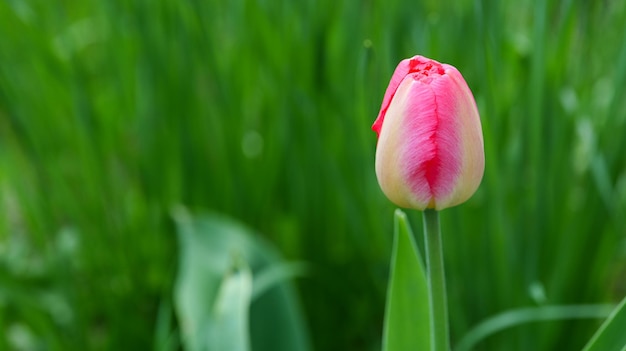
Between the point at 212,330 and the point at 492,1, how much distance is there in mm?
415

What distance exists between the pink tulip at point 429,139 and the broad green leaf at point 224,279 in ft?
1.64

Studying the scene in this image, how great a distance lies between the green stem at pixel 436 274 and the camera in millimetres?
438

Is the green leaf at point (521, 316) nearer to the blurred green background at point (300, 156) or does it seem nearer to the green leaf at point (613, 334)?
the blurred green background at point (300, 156)

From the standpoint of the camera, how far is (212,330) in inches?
32.3

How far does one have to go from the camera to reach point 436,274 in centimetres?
44

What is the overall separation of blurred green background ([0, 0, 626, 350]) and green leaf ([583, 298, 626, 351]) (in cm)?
30

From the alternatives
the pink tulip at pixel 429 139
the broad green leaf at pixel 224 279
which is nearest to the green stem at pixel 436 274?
the pink tulip at pixel 429 139

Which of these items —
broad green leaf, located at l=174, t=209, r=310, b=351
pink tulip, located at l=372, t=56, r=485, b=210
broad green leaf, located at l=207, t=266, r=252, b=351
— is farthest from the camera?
broad green leaf, located at l=174, t=209, r=310, b=351

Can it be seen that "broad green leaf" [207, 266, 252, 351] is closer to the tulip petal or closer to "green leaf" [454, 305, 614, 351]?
"green leaf" [454, 305, 614, 351]

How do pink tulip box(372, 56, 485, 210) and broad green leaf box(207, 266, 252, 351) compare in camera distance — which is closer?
pink tulip box(372, 56, 485, 210)

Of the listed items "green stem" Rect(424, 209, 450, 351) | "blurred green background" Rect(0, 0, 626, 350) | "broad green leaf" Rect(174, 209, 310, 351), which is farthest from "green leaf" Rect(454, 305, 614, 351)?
"green stem" Rect(424, 209, 450, 351)

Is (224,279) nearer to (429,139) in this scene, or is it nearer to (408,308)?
(408,308)

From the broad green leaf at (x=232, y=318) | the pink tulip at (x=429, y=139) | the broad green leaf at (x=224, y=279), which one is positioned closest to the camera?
the pink tulip at (x=429, y=139)

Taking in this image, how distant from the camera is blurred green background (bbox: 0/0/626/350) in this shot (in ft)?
2.72
